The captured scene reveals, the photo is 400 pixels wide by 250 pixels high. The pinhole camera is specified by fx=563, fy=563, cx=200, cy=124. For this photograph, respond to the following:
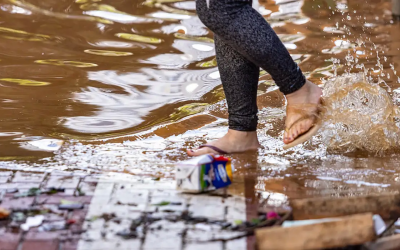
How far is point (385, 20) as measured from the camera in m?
5.19

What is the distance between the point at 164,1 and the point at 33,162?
3360 mm

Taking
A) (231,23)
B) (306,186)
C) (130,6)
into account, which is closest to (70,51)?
(130,6)

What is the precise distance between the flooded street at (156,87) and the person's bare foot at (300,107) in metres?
0.13

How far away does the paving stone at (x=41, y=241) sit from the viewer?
1586 mm

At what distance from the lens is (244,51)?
2209 mm

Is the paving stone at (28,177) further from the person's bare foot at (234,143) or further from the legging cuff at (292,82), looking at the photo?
the legging cuff at (292,82)

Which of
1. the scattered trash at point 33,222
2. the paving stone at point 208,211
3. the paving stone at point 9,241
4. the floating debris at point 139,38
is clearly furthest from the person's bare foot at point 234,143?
the floating debris at point 139,38

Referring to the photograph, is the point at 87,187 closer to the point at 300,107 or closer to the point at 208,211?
the point at 208,211

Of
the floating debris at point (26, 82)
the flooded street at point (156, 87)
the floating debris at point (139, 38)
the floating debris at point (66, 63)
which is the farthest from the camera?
the floating debris at point (139, 38)

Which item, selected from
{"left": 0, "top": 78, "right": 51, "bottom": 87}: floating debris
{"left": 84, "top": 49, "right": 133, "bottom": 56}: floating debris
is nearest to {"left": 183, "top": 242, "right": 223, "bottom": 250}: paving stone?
{"left": 0, "top": 78, "right": 51, "bottom": 87}: floating debris

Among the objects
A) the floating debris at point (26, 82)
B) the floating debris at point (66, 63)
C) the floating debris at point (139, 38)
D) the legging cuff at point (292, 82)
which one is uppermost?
the legging cuff at point (292, 82)

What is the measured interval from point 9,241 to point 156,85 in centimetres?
213

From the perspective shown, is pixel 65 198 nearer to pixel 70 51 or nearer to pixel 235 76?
pixel 235 76

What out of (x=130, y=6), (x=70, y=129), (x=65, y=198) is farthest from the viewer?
(x=130, y=6)
